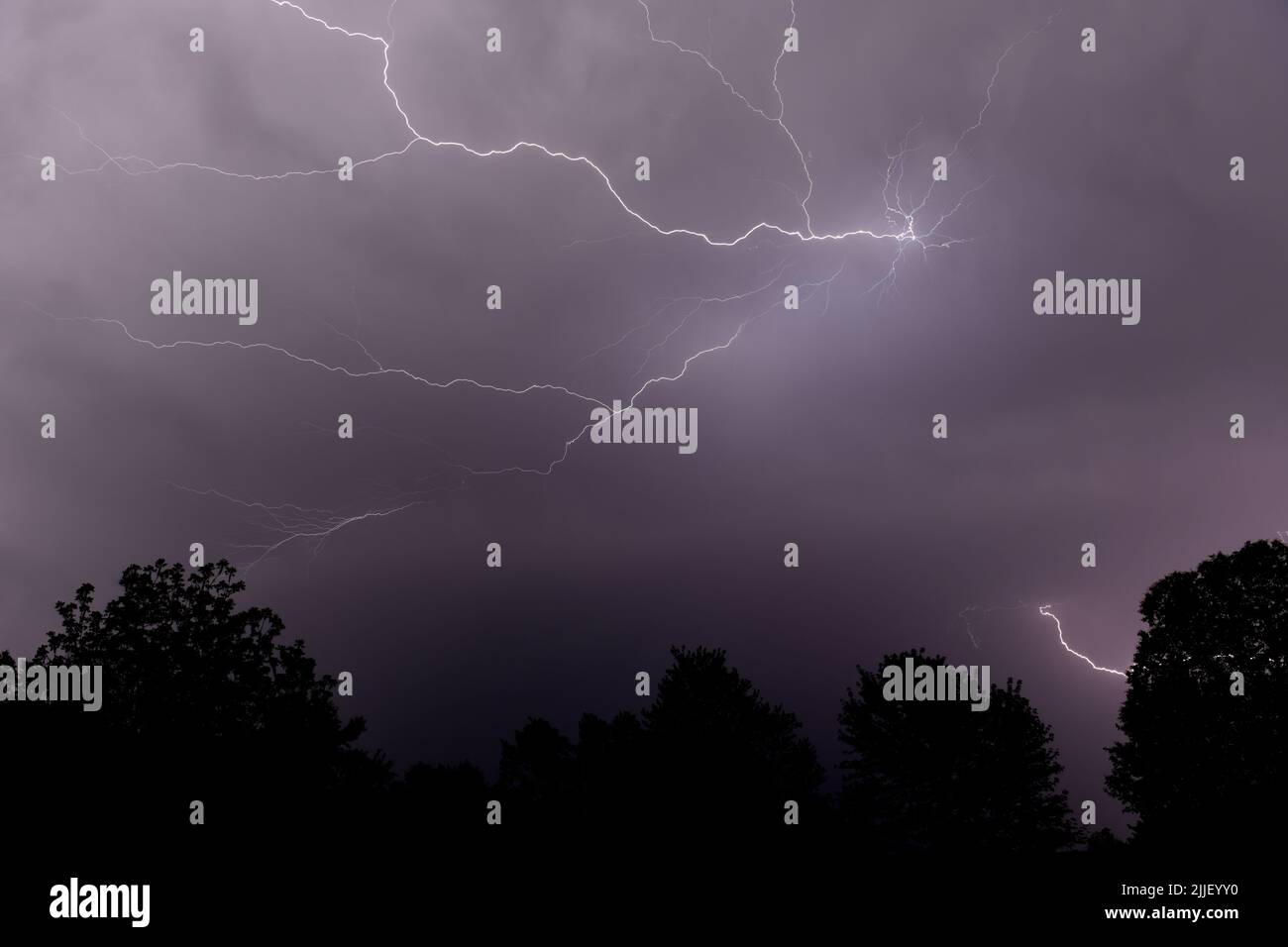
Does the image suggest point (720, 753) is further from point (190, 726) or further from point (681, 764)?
point (190, 726)

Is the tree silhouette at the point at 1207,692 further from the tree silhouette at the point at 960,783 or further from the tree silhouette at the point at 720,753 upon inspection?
the tree silhouette at the point at 720,753

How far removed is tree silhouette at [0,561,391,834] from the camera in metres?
15.1

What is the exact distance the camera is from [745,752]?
25.3m

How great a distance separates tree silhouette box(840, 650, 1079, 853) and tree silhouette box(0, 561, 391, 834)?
730 inches

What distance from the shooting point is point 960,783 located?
27016 mm

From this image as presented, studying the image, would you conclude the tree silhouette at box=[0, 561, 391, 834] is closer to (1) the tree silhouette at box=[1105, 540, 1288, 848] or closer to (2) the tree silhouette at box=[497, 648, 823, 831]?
(2) the tree silhouette at box=[497, 648, 823, 831]

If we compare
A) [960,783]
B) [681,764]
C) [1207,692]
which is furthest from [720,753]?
[1207,692]

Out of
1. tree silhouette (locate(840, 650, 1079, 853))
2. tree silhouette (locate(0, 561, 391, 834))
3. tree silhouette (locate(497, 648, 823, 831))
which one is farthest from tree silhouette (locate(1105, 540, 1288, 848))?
tree silhouette (locate(0, 561, 391, 834))

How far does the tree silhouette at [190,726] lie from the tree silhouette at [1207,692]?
75.1 feet

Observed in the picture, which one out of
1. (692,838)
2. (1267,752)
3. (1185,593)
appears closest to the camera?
(692,838)

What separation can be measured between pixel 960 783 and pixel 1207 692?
9.00 m

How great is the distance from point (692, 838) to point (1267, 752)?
→ 15.9 meters
